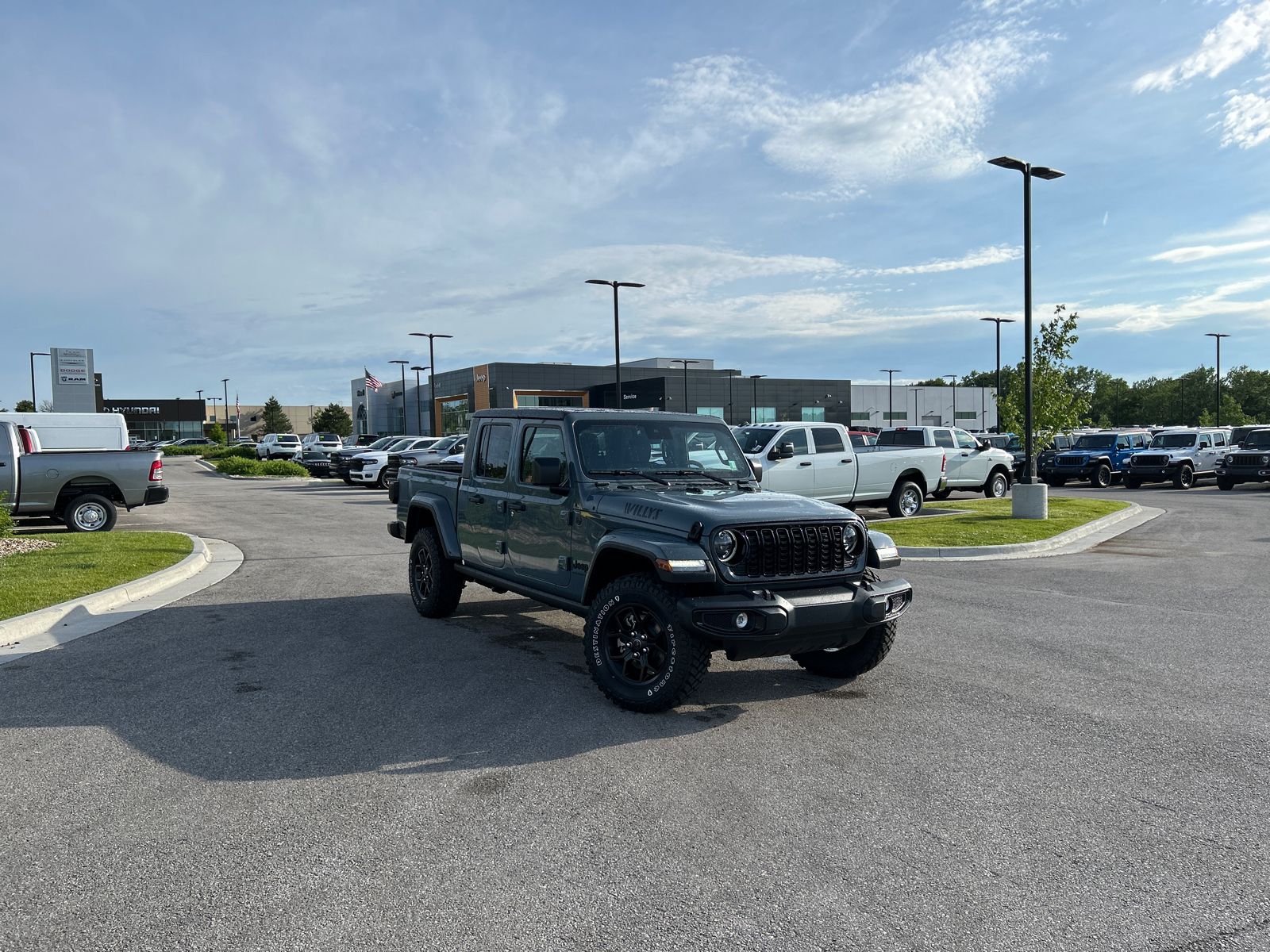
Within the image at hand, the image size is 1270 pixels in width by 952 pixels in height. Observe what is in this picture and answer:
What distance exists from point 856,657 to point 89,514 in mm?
14636

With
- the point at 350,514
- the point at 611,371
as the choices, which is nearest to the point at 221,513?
the point at 350,514

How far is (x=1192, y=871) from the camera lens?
137 inches

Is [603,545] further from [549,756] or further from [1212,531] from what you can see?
[1212,531]

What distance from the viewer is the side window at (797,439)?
16700 millimetres

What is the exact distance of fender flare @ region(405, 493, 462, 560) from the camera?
796cm

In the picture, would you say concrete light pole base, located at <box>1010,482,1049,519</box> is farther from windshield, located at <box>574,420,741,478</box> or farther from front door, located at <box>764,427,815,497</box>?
windshield, located at <box>574,420,741,478</box>

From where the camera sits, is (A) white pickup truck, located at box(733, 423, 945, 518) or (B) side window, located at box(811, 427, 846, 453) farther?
(B) side window, located at box(811, 427, 846, 453)

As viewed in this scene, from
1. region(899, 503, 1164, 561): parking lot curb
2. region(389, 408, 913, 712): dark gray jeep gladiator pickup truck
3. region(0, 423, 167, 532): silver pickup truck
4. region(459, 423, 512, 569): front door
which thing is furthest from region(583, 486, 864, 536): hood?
region(0, 423, 167, 532): silver pickup truck

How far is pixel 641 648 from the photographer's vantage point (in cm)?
553

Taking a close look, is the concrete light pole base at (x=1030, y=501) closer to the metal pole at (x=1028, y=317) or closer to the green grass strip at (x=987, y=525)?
the green grass strip at (x=987, y=525)

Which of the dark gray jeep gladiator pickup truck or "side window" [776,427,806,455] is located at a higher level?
"side window" [776,427,806,455]

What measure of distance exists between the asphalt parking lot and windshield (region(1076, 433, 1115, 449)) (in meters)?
25.2

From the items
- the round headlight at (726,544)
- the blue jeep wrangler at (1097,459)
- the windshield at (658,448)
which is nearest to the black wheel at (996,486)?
the blue jeep wrangler at (1097,459)

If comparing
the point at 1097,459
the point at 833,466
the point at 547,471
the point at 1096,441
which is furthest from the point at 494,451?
the point at 1096,441
